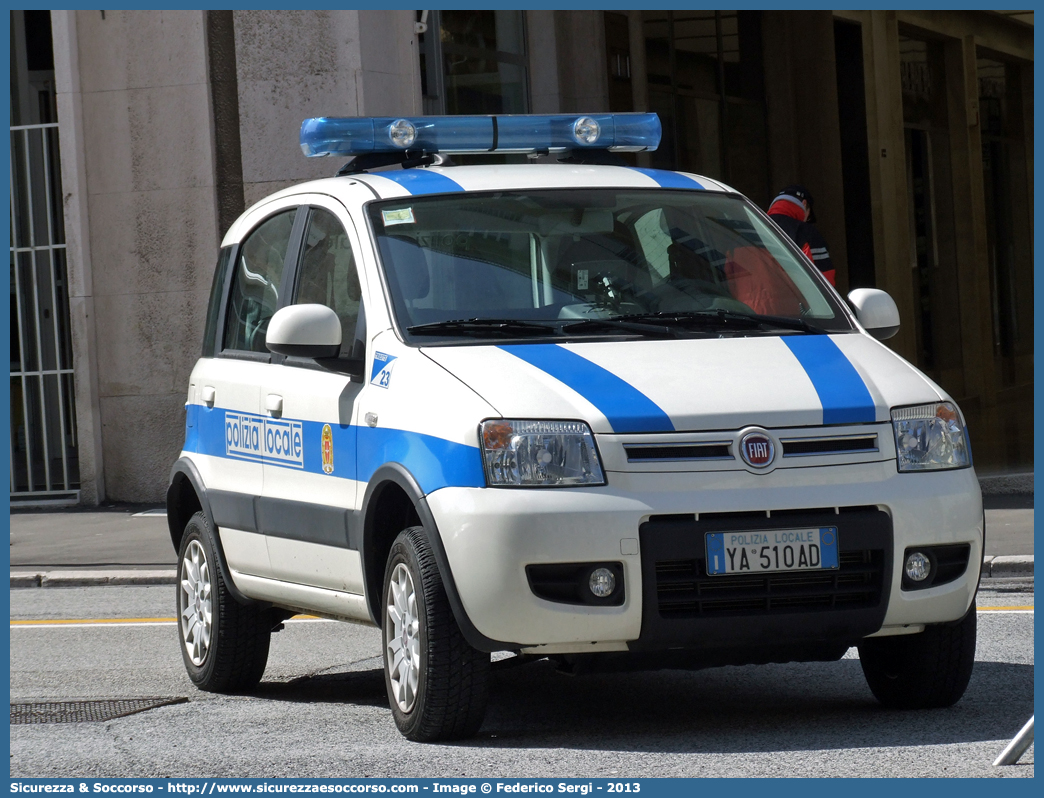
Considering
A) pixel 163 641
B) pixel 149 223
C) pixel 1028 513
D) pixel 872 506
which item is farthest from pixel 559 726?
pixel 149 223

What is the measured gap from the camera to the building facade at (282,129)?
51.6 feet

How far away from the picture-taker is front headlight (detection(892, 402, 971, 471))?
5539 millimetres

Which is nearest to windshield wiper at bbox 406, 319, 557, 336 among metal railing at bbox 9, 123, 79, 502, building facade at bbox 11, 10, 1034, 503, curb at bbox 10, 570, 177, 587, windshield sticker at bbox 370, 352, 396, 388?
windshield sticker at bbox 370, 352, 396, 388

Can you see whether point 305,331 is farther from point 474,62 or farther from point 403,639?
point 474,62

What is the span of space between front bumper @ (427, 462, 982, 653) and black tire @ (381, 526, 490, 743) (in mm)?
124

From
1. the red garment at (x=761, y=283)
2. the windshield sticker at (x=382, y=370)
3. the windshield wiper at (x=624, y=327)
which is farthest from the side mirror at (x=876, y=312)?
the windshield sticker at (x=382, y=370)

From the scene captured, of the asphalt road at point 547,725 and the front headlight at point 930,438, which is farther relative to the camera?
the front headlight at point 930,438

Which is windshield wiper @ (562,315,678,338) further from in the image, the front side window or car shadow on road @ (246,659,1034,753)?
car shadow on road @ (246,659,1034,753)

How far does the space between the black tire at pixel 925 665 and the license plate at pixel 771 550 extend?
0.59 m

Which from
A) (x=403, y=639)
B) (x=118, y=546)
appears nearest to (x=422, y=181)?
(x=403, y=639)

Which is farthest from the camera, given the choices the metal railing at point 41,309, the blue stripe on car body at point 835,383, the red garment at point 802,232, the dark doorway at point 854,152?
the dark doorway at point 854,152

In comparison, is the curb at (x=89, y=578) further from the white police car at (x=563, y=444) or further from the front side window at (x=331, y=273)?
the front side window at (x=331, y=273)

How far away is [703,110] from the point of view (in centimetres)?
2361

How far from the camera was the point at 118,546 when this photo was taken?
43.5 ft
